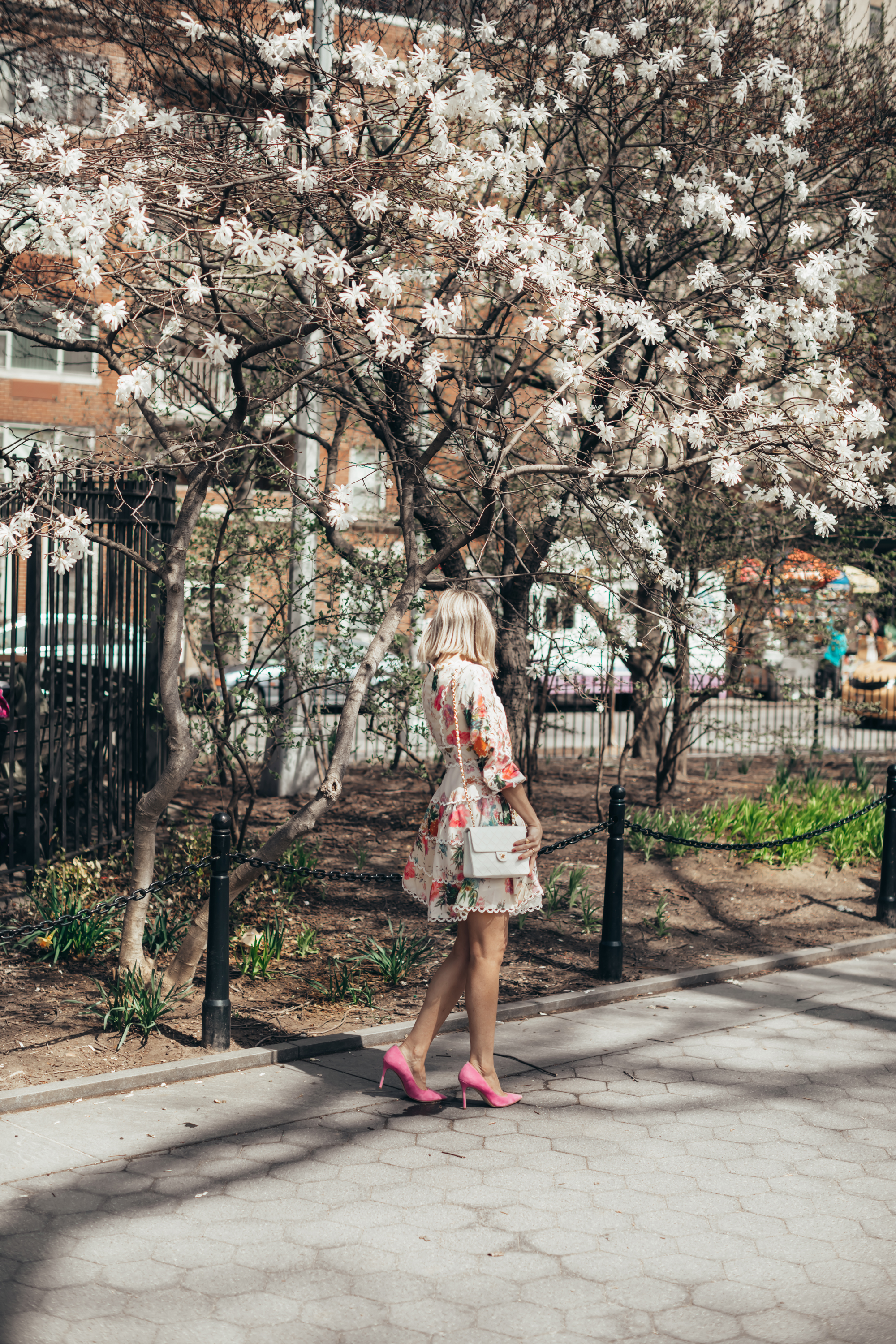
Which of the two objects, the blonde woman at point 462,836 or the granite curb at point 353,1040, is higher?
→ the blonde woman at point 462,836

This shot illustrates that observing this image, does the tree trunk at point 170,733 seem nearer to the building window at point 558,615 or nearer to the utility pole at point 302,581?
the utility pole at point 302,581

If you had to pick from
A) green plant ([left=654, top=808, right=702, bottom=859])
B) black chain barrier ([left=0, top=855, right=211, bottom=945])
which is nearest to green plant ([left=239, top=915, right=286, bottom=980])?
black chain barrier ([left=0, top=855, right=211, bottom=945])

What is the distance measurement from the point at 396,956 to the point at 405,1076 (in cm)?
163

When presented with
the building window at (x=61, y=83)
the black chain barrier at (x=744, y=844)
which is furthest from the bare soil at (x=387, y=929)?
the building window at (x=61, y=83)

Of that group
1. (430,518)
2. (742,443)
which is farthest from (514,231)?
(430,518)

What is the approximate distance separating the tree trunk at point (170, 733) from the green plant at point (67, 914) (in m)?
0.30

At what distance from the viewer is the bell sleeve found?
474 cm

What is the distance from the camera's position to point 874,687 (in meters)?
19.7

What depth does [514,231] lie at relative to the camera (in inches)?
240

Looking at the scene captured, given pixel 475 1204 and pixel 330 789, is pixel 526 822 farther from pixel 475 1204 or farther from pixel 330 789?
pixel 475 1204

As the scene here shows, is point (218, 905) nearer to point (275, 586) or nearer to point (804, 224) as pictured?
point (275, 586)

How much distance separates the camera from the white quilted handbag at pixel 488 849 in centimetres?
470

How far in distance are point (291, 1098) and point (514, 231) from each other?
400cm

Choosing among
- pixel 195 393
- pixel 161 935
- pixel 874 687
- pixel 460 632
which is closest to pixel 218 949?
pixel 161 935
